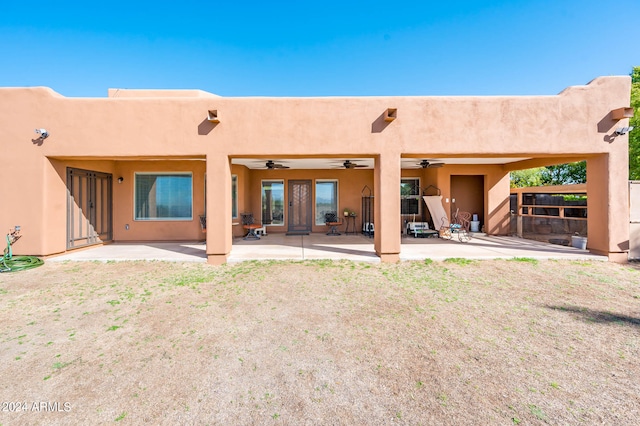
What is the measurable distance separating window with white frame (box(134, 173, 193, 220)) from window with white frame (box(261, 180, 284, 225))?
3395mm

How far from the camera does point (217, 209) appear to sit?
6762 mm

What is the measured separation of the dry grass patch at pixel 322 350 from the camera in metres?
2.11

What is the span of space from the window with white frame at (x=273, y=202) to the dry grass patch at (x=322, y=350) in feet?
22.7

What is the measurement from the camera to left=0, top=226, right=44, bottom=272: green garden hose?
6.12m

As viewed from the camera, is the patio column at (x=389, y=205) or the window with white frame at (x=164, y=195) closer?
the patio column at (x=389, y=205)

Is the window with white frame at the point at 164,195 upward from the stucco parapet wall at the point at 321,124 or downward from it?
downward

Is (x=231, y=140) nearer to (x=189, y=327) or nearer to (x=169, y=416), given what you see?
(x=189, y=327)

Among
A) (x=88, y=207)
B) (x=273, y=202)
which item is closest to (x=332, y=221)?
(x=273, y=202)

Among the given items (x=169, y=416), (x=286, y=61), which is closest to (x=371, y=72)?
(x=286, y=61)

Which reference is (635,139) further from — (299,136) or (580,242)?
(299,136)

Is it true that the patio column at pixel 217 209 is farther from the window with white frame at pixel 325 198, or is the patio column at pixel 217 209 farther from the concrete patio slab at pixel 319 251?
the window with white frame at pixel 325 198

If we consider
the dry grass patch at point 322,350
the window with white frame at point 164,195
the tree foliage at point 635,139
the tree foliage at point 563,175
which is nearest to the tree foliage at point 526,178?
the tree foliage at point 563,175

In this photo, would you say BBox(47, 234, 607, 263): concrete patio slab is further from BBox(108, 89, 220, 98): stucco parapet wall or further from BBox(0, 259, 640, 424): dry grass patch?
BBox(108, 89, 220, 98): stucco parapet wall

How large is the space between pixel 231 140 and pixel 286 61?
1039 centimetres
